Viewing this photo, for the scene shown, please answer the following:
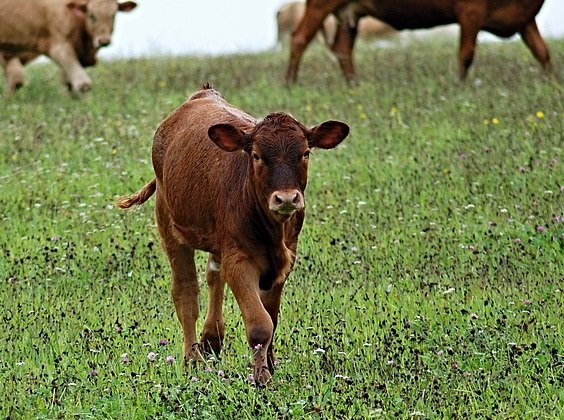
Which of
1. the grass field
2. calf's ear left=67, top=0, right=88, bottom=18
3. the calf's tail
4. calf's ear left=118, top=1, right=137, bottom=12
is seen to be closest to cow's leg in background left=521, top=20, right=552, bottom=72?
the grass field

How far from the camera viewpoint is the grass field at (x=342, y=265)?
22.0 ft

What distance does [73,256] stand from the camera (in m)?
10.1

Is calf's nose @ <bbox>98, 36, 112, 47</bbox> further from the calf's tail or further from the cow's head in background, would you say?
the calf's tail

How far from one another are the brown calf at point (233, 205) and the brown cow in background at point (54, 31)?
937 cm

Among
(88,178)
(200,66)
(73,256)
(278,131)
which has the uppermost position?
(278,131)

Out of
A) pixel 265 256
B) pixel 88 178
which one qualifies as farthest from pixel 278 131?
pixel 88 178

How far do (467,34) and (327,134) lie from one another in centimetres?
1026

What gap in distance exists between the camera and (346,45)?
18203mm

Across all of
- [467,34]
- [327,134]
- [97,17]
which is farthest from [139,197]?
[97,17]

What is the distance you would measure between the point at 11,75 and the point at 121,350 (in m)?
10.4

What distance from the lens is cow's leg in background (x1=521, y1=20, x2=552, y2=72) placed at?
663 inches

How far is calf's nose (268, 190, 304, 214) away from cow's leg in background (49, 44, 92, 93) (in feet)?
35.4

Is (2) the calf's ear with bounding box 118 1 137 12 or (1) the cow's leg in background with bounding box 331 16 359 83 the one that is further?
(2) the calf's ear with bounding box 118 1 137 12

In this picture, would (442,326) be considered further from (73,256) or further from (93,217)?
(93,217)
